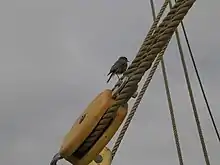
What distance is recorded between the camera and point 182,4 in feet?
4.07

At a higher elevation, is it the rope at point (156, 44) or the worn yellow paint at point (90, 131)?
the rope at point (156, 44)

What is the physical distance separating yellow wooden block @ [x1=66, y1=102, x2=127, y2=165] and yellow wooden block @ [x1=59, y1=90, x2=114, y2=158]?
3 cm

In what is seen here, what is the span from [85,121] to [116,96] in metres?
0.10

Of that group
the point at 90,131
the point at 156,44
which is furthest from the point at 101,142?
the point at 156,44

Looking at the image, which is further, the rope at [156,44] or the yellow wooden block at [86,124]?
the yellow wooden block at [86,124]

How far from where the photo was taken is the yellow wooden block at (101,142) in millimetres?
1331

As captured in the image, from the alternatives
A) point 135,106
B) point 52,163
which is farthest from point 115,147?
point 52,163

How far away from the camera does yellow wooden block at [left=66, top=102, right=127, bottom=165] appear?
4.37 ft

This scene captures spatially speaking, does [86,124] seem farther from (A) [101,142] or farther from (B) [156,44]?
(B) [156,44]

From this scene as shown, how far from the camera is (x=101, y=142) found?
1329 mm

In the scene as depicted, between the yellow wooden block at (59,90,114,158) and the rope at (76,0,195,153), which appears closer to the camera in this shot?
the rope at (76,0,195,153)

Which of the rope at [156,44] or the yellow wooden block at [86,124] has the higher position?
the rope at [156,44]

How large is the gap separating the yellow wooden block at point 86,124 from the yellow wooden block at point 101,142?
1.2 inches

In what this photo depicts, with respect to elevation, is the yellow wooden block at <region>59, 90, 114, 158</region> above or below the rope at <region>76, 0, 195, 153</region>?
below
